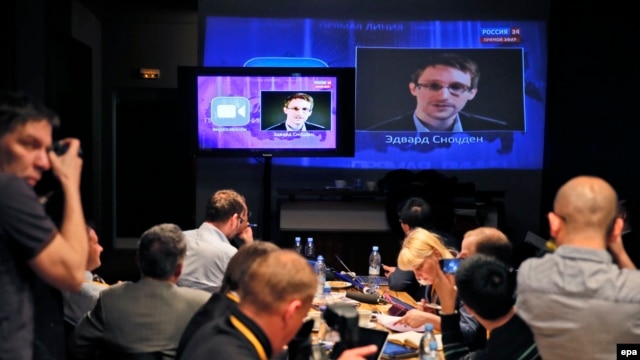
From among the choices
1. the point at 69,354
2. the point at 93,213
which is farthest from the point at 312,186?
the point at 69,354

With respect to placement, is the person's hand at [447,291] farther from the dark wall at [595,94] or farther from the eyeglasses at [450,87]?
the dark wall at [595,94]

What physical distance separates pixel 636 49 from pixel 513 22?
1183 millimetres

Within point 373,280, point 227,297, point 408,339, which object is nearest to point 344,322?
point 227,297

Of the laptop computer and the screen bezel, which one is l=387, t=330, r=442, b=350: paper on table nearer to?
the laptop computer

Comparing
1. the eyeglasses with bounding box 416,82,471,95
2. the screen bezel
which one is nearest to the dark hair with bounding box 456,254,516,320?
the screen bezel

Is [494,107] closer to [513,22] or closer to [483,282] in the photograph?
[513,22]

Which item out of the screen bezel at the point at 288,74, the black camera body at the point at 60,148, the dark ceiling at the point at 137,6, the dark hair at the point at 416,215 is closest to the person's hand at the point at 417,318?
the dark hair at the point at 416,215

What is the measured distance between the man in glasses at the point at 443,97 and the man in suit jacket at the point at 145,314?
427 cm

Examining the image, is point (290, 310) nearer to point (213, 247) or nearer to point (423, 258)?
point (423, 258)

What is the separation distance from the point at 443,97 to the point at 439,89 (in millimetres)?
90

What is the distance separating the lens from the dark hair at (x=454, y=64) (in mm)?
6281

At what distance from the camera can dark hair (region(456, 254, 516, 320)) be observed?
2.04 meters

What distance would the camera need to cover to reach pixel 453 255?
3090 millimetres

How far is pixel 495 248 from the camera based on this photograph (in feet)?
8.52
